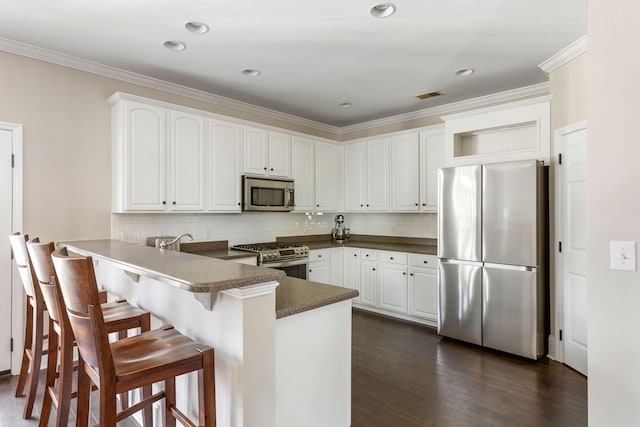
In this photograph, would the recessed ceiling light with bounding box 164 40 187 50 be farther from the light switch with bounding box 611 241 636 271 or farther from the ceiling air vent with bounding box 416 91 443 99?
the light switch with bounding box 611 241 636 271

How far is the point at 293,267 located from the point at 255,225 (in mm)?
853

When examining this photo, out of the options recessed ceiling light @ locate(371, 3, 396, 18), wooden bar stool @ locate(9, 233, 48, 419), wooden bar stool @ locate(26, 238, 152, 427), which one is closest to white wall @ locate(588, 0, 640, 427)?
recessed ceiling light @ locate(371, 3, 396, 18)

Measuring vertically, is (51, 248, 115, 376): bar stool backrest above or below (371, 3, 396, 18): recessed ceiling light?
below

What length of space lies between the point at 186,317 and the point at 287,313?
0.58m

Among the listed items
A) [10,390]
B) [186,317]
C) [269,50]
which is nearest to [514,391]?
[186,317]

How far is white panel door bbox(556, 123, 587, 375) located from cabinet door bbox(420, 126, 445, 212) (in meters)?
1.37

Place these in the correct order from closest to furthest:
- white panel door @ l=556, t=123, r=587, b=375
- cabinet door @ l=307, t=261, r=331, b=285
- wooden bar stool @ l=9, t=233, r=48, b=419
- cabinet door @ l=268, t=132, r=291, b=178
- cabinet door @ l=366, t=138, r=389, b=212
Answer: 1. wooden bar stool @ l=9, t=233, r=48, b=419
2. white panel door @ l=556, t=123, r=587, b=375
3. cabinet door @ l=268, t=132, r=291, b=178
4. cabinet door @ l=307, t=261, r=331, b=285
5. cabinet door @ l=366, t=138, r=389, b=212

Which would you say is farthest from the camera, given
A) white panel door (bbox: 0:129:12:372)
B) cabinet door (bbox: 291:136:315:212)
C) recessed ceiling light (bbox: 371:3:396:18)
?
cabinet door (bbox: 291:136:315:212)

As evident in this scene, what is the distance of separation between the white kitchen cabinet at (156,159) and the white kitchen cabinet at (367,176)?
2.31 meters

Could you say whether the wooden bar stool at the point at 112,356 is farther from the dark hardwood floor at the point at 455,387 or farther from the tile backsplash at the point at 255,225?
the tile backsplash at the point at 255,225

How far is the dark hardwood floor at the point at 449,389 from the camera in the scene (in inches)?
90.7

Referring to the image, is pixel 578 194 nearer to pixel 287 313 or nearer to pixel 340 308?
pixel 340 308

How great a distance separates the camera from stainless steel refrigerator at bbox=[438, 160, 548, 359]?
319 cm

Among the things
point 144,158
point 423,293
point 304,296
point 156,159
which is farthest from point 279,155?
point 304,296
